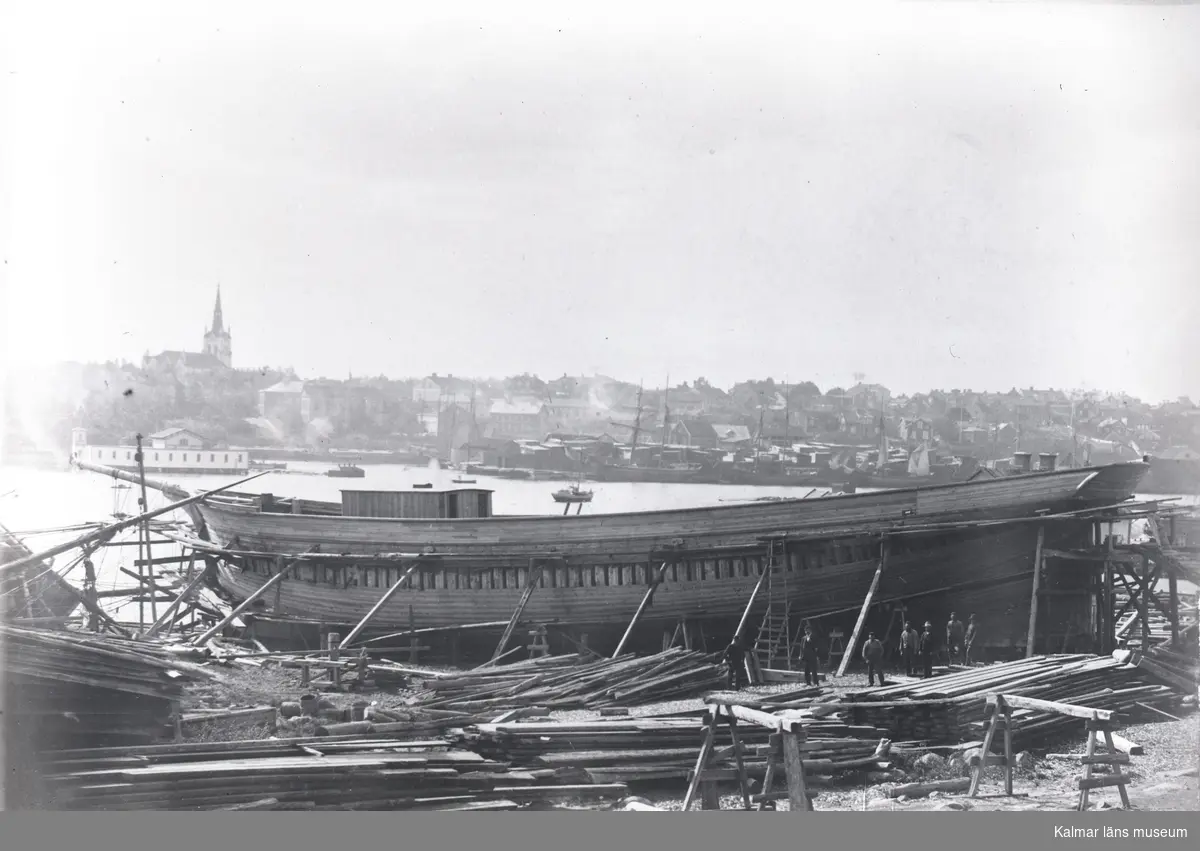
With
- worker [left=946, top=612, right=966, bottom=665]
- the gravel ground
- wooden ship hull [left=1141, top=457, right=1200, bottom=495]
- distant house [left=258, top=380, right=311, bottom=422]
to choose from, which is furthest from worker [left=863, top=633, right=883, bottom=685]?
distant house [left=258, top=380, right=311, bottom=422]

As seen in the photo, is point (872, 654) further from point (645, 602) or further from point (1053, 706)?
point (645, 602)

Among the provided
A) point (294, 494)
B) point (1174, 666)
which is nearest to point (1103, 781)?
point (1174, 666)

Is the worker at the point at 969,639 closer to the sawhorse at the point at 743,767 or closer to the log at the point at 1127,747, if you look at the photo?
the log at the point at 1127,747

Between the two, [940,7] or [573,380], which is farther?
[573,380]

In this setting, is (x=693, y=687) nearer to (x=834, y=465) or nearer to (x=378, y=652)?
(x=378, y=652)

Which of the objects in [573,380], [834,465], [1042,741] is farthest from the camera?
[834,465]

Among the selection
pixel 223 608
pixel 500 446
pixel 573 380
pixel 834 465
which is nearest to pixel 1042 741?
pixel 223 608
